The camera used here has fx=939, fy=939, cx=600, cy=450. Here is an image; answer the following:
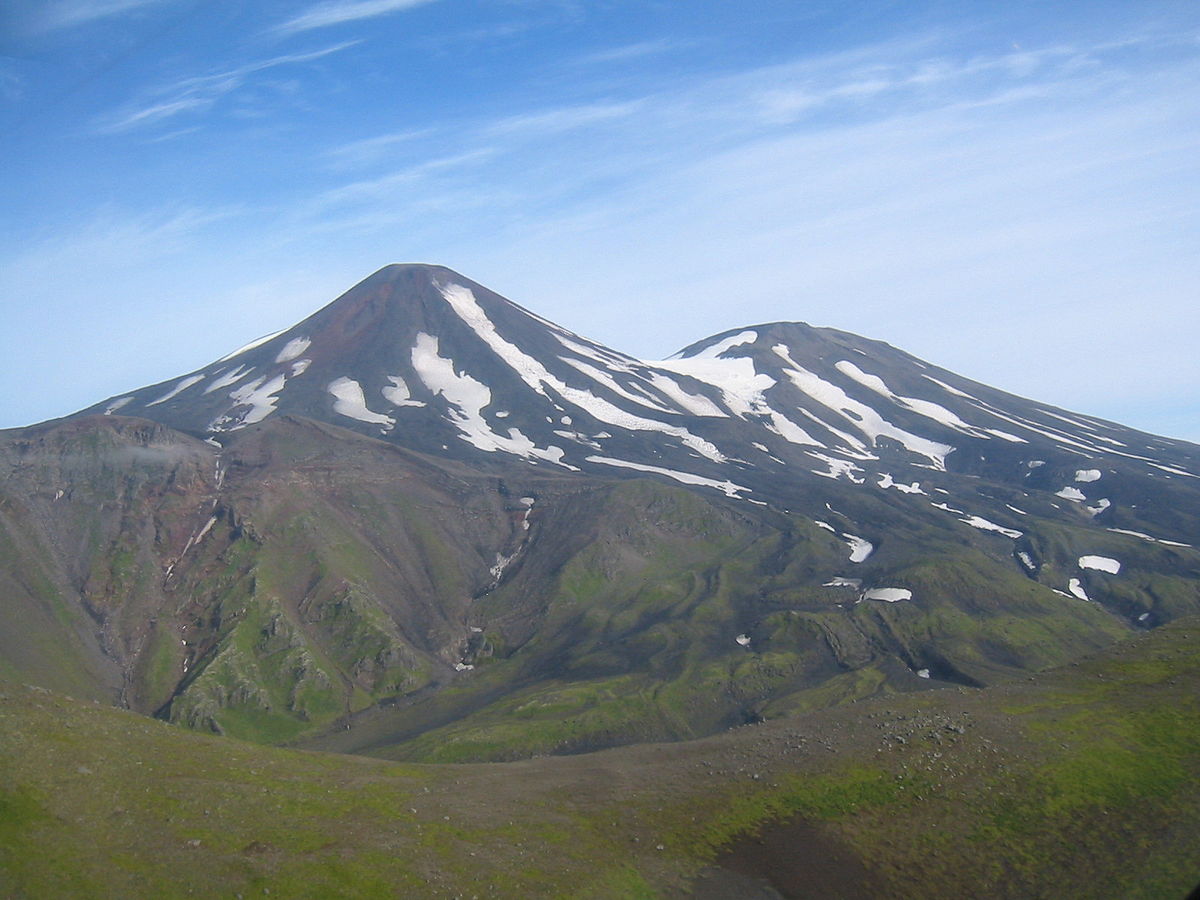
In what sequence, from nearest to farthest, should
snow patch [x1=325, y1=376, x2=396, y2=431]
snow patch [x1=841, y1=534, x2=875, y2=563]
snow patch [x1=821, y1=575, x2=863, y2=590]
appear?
snow patch [x1=821, y1=575, x2=863, y2=590] < snow patch [x1=841, y1=534, x2=875, y2=563] < snow patch [x1=325, y1=376, x2=396, y2=431]

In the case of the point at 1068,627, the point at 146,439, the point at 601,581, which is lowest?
the point at 1068,627

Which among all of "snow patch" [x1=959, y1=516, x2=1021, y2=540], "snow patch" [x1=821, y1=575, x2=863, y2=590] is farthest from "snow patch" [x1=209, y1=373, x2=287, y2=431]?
"snow patch" [x1=959, y1=516, x2=1021, y2=540]

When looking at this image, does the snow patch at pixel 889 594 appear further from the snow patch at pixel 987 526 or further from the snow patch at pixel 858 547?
the snow patch at pixel 987 526

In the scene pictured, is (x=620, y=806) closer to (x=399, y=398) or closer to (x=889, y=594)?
(x=889, y=594)

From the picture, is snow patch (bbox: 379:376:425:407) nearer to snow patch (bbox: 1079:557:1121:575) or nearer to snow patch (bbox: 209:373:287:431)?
snow patch (bbox: 209:373:287:431)

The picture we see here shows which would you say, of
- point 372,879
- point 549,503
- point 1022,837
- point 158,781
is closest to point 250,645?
point 549,503

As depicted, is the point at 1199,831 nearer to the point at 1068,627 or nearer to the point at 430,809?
the point at 430,809

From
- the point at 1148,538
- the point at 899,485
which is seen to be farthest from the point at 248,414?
the point at 1148,538

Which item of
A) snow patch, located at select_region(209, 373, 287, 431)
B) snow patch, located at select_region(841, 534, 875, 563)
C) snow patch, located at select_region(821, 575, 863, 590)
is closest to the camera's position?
snow patch, located at select_region(821, 575, 863, 590)
